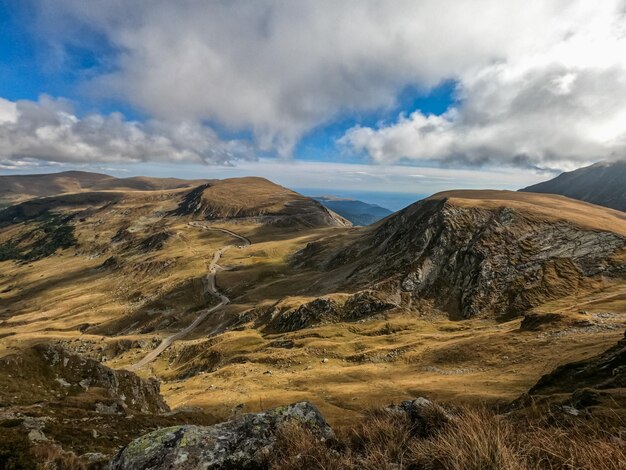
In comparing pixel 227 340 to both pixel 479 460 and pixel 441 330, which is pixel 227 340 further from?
pixel 479 460

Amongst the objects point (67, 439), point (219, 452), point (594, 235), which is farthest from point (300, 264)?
point (219, 452)

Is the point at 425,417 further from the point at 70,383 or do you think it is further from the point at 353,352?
the point at 353,352

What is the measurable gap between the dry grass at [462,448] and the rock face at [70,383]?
3475 cm

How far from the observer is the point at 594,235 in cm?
8912

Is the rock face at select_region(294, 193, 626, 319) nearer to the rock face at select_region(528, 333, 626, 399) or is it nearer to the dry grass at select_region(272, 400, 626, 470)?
the rock face at select_region(528, 333, 626, 399)

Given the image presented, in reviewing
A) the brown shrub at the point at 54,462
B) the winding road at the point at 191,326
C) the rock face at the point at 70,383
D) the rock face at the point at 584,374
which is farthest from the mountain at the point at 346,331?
the brown shrub at the point at 54,462

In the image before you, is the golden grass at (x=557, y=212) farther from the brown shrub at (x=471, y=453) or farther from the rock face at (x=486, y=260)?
the brown shrub at (x=471, y=453)

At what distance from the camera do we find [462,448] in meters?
5.89

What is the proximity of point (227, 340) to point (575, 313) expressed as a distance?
76.5m

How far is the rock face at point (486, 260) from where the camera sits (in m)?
83.0

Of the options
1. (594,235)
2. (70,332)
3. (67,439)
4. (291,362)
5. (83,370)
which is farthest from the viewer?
(70,332)

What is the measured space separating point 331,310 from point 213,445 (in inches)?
3462

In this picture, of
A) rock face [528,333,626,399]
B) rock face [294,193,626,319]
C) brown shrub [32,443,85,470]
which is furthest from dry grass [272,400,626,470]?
rock face [294,193,626,319]

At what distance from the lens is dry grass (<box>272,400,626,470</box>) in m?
5.44
